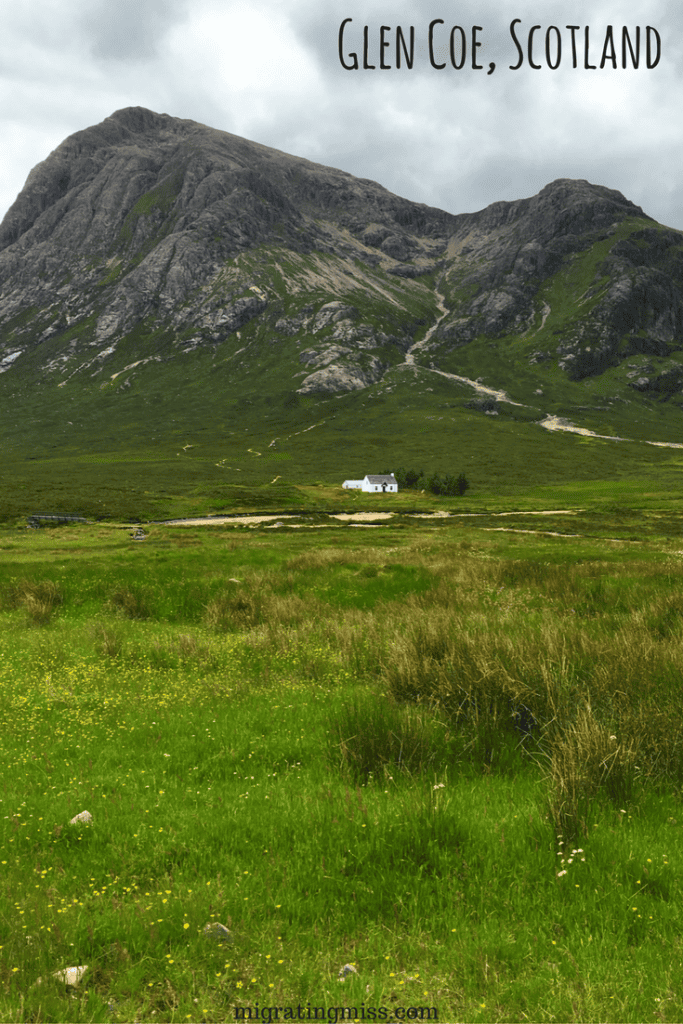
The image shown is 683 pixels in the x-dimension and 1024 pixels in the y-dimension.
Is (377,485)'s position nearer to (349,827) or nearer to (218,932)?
(349,827)

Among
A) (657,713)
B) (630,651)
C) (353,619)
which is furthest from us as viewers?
(353,619)

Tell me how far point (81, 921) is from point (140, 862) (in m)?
1.08

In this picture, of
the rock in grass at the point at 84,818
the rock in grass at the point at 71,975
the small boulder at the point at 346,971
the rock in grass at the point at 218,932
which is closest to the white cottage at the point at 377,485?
the rock in grass at the point at 84,818

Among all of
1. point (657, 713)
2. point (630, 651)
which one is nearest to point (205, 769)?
point (657, 713)

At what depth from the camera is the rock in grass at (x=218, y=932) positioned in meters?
5.15

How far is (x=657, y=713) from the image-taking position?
8.46m

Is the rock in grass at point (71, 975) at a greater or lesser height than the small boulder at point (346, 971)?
greater

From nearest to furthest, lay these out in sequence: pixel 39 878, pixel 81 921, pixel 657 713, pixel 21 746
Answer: pixel 81 921, pixel 39 878, pixel 657 713, pixel 21 746

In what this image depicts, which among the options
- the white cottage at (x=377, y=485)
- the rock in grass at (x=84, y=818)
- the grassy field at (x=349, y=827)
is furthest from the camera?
the white cottage at (x=377, y=485)

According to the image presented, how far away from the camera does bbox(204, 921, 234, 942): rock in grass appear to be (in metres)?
5.15

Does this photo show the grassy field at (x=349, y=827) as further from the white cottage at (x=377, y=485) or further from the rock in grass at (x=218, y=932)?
the white cottage at (x=377, y=485)

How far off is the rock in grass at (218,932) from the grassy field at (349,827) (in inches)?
1.2

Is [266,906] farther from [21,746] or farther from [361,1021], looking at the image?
[21,746]

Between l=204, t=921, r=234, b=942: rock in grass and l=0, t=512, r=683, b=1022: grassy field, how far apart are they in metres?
0.03
